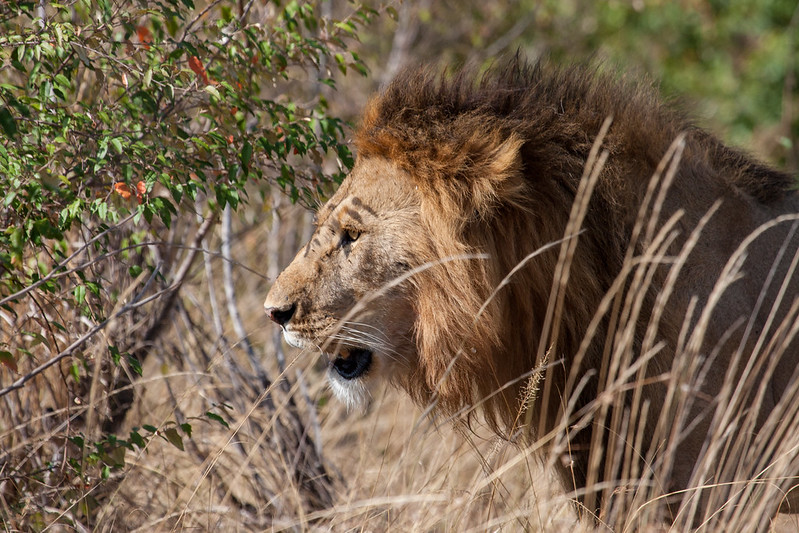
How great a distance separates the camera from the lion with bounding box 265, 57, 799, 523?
2.97 metres

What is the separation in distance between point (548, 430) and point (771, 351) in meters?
0.88

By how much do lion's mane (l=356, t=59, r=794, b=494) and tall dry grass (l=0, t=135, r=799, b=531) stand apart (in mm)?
78

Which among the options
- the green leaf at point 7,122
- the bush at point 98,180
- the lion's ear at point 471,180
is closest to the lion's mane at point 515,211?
the lion's ear at point 471,180

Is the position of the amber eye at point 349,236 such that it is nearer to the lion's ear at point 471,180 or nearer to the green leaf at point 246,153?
the lion's ear at point 471,180

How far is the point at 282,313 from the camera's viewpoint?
3.12 m

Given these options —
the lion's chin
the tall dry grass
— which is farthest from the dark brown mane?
the lion's chin

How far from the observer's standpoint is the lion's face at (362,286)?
3100mm

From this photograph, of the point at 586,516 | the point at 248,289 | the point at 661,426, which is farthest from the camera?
the point at 248,289

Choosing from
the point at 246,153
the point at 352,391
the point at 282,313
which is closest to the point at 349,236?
the point at 282,313

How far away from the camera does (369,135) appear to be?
3256 mm

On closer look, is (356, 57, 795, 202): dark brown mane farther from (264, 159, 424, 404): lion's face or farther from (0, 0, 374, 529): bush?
(0, 0, 374, 529): bush

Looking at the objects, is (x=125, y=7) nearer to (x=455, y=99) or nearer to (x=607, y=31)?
(x=455, y=99)

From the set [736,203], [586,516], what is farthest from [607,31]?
[586,516]

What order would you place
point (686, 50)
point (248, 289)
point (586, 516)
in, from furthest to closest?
point (686, 50), point (248, 289), point (586, 516)
